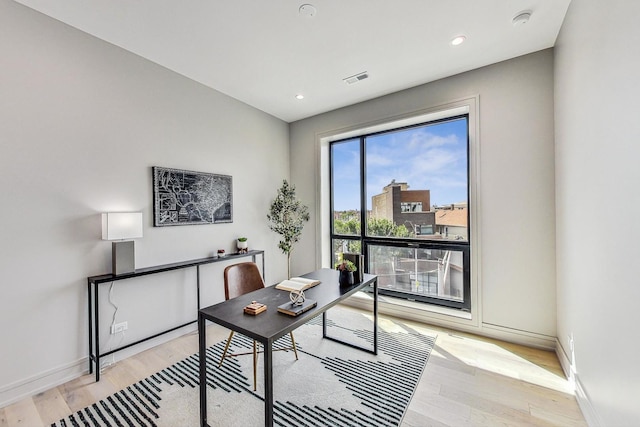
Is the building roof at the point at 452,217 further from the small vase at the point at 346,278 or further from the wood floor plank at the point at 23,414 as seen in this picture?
the wood floor plank at the point at 23,414

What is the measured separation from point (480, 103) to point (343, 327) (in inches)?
118

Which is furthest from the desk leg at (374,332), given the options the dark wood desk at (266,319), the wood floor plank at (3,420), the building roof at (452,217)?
the wood floor plank at (3,420)

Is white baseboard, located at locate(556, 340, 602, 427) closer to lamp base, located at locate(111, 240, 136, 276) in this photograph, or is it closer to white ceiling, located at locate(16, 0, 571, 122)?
white ceiling, located at locate(16, 0, 571, 122)

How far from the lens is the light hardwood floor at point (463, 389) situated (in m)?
1.75

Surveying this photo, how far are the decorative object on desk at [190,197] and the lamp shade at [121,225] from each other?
0.35 m

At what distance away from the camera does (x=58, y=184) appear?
84.5 inches

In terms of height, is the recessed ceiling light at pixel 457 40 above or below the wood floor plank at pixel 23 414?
above

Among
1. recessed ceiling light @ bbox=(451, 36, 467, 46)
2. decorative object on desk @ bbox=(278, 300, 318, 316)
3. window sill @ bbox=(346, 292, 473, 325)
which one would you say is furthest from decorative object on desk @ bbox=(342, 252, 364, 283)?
recessed ceiling light @ bbox=(451, 36, 467, 46)

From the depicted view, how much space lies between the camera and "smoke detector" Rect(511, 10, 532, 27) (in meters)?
2.06

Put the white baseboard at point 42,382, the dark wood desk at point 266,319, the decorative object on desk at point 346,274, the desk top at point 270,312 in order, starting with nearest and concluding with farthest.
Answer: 1. the dark wood desk at point 266,319
2. the desk top at point 270,312
3. the white baseboard at point 42,382
4. the decorative object on desk at point 346,274

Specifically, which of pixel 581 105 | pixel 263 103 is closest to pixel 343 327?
pixel 581 105

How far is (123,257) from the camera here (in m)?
2.35

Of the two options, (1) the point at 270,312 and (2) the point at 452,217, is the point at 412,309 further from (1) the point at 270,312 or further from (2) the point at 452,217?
(1) the point at 270,312

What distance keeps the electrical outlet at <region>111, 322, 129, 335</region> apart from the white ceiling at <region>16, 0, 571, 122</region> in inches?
104
